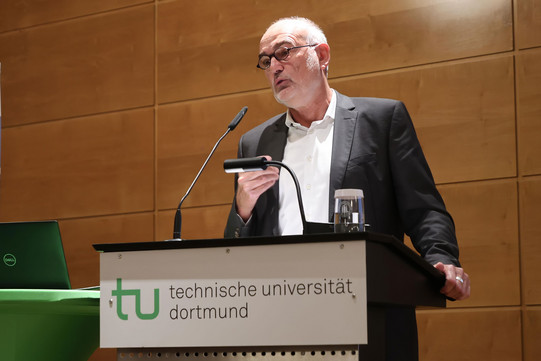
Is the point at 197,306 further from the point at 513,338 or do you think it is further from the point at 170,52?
the point at 170,52

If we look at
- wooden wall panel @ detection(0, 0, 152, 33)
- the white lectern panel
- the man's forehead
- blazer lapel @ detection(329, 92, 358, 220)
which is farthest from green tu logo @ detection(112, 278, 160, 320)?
wooden wall panel @ detection(0, 0, 152, 33)

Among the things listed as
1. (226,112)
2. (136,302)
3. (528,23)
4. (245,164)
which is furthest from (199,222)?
(136,302)

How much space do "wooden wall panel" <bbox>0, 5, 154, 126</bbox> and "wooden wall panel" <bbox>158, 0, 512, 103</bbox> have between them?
0.15 metres

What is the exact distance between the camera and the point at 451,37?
11.2 feet

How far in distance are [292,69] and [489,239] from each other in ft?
4.37

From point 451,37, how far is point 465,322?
132 cm

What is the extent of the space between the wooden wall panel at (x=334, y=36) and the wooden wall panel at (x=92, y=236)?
0.72 meters

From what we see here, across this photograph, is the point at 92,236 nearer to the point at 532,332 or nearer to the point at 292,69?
the point at 292,69

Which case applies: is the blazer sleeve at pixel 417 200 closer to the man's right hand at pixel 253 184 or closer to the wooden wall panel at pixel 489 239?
the man's right hand at pixel 253 184

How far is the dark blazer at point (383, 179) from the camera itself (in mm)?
2107

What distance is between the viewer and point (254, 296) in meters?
1.44

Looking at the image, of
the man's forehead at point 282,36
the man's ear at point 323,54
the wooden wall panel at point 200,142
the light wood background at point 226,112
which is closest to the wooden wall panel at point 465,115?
the light wood background at point 226,112

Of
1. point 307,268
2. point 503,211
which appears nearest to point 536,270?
point 503,211

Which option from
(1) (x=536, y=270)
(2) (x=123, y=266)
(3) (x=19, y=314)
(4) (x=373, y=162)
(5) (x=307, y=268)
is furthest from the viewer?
(1) (x=536, y=270)
